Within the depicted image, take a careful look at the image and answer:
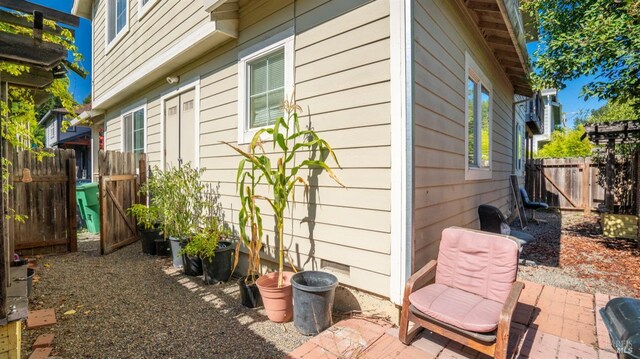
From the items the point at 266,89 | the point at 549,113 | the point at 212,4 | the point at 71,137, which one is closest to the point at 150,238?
the point at 266,89

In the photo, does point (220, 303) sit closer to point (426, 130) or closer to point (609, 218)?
point (426, 130)

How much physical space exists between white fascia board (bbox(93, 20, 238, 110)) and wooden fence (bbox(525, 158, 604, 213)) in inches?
444

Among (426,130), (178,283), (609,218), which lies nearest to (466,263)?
(426,130)

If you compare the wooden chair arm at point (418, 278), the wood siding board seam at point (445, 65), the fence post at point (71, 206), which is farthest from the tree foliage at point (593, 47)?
the fence post at point (71, 206)

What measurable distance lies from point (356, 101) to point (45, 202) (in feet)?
18.4

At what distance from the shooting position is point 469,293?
8.43ft

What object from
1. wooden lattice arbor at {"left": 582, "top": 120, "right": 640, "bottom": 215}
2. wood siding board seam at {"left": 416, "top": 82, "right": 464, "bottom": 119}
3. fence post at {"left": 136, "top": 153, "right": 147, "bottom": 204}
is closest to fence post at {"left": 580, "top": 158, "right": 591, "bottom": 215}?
wooden lattice arbor at {"left": 582, "top": 120, "right": 640, "bottom": 215}

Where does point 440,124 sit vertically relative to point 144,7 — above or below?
below

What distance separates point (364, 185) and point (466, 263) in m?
1.07

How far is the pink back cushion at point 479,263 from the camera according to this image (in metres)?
2.44

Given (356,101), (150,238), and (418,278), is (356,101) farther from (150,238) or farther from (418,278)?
(150,238)

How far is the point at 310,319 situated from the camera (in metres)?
2.75

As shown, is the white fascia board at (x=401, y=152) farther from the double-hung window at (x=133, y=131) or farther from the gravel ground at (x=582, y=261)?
the double-hung window at (x=133, y=131)

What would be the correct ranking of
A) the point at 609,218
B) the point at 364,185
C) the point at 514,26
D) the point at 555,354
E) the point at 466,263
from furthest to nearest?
the point at 609,218, the point at 514,26, the point at 364,185, the point at 466,263, the point at 555,354
